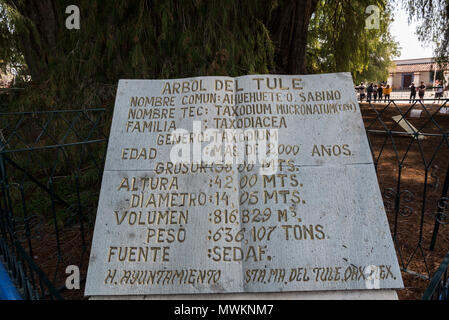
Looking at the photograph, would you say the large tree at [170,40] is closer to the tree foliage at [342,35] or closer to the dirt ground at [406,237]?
the dirt ground at [406,237]

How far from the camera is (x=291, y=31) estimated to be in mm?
5016

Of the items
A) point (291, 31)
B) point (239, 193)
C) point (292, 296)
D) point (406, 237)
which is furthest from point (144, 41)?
point (406, 237)

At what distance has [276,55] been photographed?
16.8 feet

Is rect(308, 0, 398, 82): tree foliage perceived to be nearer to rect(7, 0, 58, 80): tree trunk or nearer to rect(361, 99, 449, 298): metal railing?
rect(361, 99, 449, 298): metal railing

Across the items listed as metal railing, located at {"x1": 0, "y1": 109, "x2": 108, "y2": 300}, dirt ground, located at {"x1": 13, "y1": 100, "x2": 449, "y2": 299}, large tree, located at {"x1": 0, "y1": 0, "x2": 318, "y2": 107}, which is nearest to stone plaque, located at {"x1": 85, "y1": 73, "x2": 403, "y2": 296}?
dirt ground, located at {"x1": 13, "y1": 100, "x2": 449, "y2": 299}

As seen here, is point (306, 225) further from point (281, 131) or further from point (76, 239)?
point (76, 239)

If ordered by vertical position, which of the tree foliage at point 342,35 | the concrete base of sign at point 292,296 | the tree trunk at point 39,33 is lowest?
the concrete base of sign at point 292,296

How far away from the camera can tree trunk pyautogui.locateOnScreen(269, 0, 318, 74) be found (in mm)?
4867

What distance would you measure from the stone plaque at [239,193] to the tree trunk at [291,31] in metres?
2.31

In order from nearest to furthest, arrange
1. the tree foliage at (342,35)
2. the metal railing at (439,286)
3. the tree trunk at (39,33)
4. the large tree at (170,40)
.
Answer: the metal railing at (439,286)
the large tree at (170,40)
the tree trunk at (39,33)
the tree foliage at (342,35)

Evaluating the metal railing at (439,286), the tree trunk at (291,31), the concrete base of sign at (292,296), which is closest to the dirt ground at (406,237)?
the concrete base of sign at (292,296)

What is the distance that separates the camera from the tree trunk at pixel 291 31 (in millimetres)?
4867

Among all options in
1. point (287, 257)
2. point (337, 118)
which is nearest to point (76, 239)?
point (287, 257)

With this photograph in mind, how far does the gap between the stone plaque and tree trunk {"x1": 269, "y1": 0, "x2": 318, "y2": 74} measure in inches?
90.8
